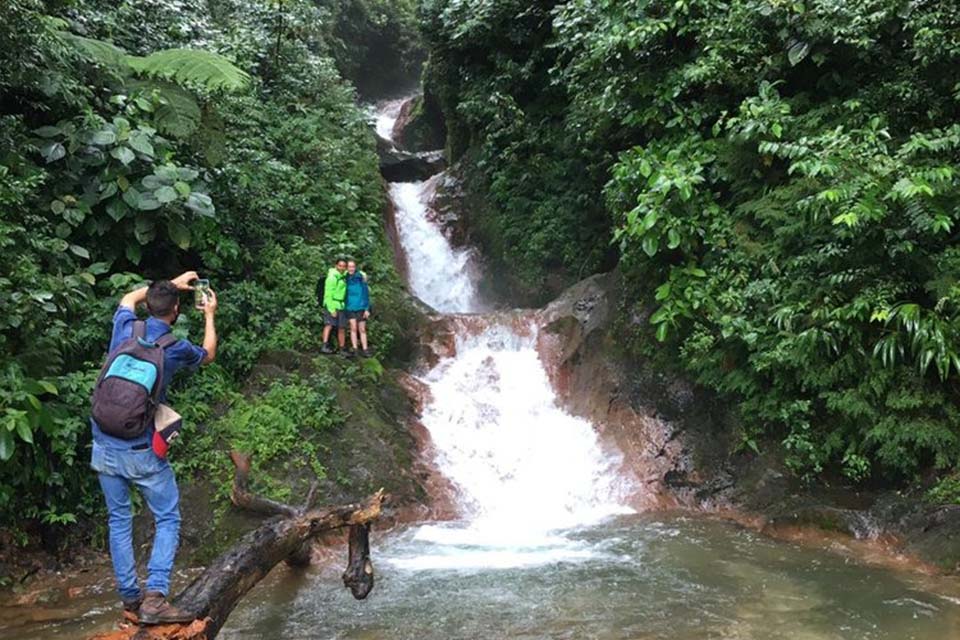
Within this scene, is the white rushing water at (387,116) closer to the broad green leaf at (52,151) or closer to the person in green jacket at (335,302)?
the person in green jacket at (335,302)

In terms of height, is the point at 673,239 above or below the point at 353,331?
above

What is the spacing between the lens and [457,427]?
10797 millimetres

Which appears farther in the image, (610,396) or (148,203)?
(610,396)

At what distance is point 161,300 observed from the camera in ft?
14.9

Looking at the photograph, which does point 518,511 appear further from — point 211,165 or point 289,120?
point 289,120

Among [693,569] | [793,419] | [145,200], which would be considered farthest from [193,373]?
[793,419]

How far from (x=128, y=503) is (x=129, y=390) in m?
0.83

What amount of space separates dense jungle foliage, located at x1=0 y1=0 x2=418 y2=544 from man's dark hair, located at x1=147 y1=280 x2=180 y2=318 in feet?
7.55

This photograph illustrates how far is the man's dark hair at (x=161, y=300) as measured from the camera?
4.55 metres

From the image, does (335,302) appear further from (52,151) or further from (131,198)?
(52,151)

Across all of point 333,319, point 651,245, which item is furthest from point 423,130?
point 651,245

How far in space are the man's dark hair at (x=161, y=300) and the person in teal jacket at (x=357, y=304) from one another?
5760 millimetres

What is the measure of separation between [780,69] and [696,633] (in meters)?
7.39

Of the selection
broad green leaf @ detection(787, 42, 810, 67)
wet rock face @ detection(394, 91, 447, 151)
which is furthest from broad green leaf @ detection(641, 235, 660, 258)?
wet rock face @ detection(394, 91, 447, 151)
